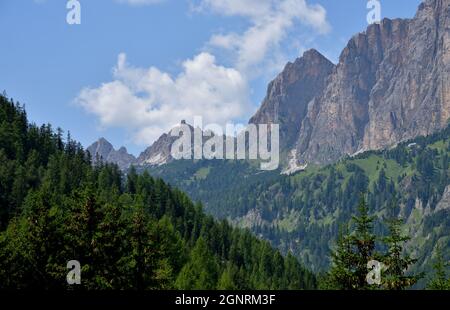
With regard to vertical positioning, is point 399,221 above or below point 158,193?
below

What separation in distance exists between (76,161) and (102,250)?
145 m

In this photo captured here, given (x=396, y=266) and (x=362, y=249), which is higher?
(x=362, y=249)

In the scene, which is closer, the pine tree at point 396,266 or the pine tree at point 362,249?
the pine tree at point 396,266

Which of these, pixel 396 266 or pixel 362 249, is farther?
pixel 362 249

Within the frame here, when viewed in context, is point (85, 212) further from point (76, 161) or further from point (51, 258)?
point (76, 161)

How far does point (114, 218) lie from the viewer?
4459 cm

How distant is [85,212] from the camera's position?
141ft

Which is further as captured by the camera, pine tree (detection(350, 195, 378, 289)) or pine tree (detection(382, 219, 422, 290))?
pine tree (detection(350, 195, 378, 289))

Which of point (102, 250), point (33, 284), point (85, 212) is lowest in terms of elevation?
point (33, 284)

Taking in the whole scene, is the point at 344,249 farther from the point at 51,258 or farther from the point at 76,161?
the point at 76,161

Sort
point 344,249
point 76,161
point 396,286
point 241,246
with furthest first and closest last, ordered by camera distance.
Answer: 1. point 241,246
2. point 76,161
3. point 344,249
4. point 396,286

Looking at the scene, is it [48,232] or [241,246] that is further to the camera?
[241,246]
